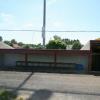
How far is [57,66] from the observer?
1299 inches

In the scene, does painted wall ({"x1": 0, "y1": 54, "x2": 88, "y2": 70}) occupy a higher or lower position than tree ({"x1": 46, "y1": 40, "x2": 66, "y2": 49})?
lower

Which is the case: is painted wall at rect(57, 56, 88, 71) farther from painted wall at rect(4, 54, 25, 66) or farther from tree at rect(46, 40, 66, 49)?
tree at rect(46, 40, 66, 49)

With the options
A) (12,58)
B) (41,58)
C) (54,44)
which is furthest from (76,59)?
(54,44)

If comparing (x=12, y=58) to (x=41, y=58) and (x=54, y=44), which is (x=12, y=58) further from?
(x=54, y=44)

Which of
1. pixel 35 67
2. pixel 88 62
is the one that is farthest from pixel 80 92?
pixel 35 67

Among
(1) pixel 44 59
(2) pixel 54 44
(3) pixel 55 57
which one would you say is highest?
(2) pixel 54 44

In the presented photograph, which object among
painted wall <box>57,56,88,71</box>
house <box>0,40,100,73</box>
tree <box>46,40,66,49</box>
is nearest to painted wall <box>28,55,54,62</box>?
house <box>0,40,100,73</box>

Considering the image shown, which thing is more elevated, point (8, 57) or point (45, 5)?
point (45, 5)

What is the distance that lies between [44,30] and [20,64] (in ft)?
18.2

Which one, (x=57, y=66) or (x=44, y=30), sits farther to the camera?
(x=44, y=30)

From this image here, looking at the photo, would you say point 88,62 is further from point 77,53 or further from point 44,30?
point 44,30

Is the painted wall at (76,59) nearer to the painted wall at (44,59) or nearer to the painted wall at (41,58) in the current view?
the painted wall at (44,59)

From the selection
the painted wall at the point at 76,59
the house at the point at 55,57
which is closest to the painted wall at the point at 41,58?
the house at the point at 55,57

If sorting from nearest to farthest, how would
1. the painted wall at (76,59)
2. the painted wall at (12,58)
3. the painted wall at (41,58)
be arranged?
the painted wall at (76,59) < the painted wall at (41,58) < the painted wall at (12,58)
